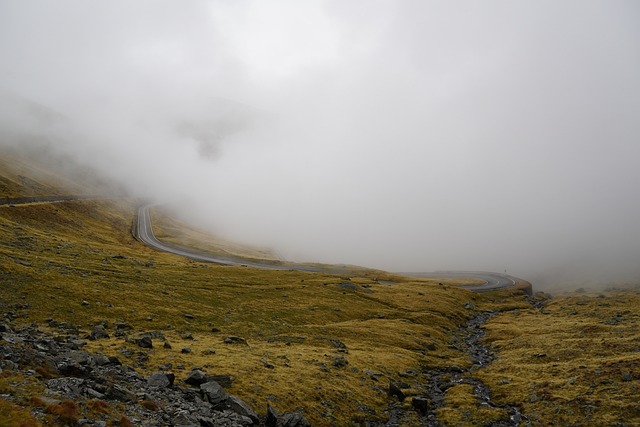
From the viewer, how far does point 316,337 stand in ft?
224

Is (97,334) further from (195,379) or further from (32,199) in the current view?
(32,199)

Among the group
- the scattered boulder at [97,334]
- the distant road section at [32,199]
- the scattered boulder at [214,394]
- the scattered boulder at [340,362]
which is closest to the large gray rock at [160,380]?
the scattered boulder at [214,394]

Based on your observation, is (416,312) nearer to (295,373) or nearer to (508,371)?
(508,371)

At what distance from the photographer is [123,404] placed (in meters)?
28.9

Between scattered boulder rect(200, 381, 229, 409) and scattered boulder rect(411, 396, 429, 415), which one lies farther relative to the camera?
scattered boulder rect(411, 396, 429, 415)

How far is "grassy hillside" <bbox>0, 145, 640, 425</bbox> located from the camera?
140ft

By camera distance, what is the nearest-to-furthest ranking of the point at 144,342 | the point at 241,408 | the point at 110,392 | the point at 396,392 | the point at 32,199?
the point at 110,392, the point at 241,408, the point at 144,342, the point at 396,392, the point at 32,199

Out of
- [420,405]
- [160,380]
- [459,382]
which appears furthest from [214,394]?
[459,382]

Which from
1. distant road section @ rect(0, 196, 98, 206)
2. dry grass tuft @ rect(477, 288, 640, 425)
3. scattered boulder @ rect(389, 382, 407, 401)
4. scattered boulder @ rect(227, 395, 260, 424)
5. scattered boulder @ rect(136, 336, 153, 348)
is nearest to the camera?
scattered boulder @ rect(227, 395, 260, 424)

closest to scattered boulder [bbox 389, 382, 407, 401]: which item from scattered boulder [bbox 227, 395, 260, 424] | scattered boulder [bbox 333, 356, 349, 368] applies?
scattered boulder [bbox 333, 356, 349, 368]

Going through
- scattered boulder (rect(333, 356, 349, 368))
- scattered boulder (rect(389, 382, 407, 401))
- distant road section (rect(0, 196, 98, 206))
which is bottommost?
scattered boulder (rect(389, 382, 407, 401))

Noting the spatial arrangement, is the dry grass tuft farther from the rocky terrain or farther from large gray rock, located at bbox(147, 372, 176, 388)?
large gray rock, located at bbox(147, 372, 176, 388)

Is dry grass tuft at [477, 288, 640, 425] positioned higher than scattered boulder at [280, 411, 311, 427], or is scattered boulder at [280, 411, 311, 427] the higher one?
dry grass tuft at [477, 288, 640, 425]

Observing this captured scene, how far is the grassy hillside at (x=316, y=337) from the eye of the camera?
42781 millimetres
